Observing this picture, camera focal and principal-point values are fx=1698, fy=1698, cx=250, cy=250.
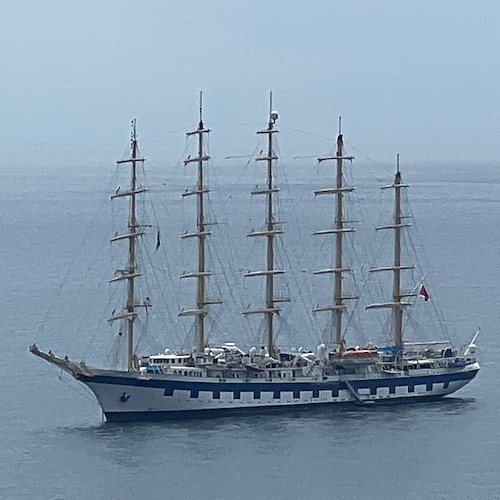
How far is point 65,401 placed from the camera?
86.4 metres

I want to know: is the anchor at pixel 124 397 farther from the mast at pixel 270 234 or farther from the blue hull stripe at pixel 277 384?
the mast at pixel 270 234

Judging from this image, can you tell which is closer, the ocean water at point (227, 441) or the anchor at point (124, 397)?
the ocean water at point (227, 441)

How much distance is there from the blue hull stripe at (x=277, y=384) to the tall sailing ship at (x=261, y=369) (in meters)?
0.05

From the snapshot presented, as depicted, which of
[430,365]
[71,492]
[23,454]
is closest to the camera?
[71,492]

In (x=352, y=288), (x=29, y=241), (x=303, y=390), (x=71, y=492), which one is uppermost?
(x=29, y=241)

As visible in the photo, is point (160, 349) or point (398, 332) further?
point (160, 349)

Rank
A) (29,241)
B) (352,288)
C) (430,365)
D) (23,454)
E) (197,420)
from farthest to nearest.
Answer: (29,241) < (352,288) < (430,365) < (197,420) < (23,454)

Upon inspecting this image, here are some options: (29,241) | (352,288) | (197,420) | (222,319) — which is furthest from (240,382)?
(29,241)

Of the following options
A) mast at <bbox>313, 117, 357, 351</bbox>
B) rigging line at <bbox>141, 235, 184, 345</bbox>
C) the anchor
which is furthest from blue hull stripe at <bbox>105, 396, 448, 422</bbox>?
rigging line at <bbox>141, 235, 184, 345</bbox>

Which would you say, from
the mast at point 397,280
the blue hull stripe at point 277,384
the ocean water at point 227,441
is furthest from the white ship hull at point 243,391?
the mast at point 397,280

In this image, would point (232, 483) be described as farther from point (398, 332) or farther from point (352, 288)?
point (352, 288)

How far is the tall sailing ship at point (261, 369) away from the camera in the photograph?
81.1 m

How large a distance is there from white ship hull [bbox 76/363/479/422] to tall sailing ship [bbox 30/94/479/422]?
0.16ft

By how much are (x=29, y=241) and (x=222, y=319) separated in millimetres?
70421
